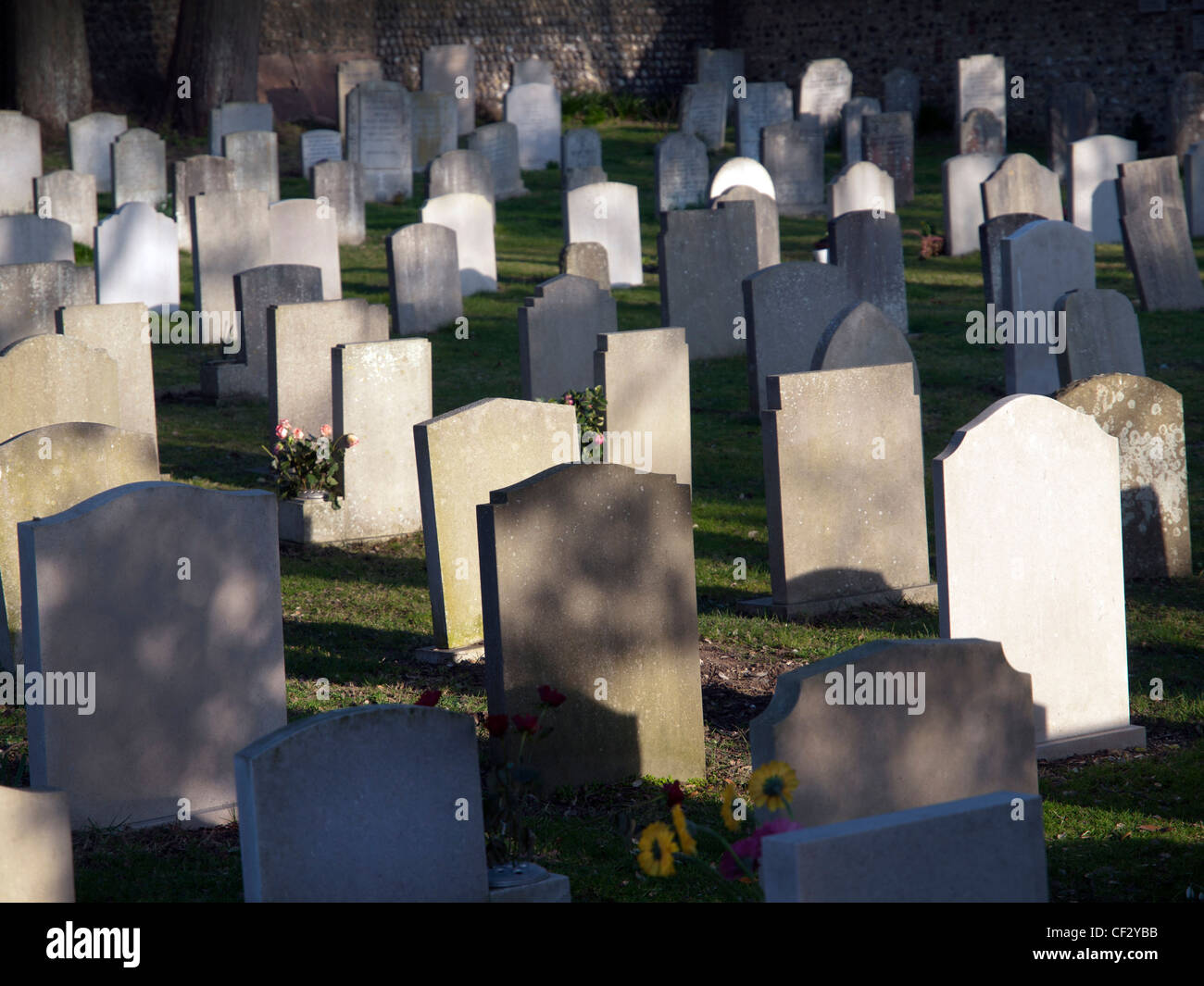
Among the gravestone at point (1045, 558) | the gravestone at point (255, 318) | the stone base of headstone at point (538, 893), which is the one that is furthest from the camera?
the gravestone at point (255, 318)

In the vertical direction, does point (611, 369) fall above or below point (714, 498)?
above

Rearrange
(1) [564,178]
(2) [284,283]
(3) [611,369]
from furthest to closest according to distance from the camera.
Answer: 1. (1) [564,178]
2. (2) [284,283]
3. (3) [611,369]

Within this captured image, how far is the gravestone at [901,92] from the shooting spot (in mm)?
27719

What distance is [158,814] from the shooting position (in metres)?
5.06

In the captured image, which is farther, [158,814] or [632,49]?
[632,49]

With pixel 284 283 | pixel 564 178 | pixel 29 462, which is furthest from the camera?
pixel 564 178

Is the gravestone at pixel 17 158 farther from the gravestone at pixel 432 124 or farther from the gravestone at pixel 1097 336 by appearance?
the gravestone at pixel 1097 336

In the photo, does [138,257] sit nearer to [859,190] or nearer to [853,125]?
[859,190]

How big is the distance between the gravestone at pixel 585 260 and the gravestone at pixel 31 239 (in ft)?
15.0

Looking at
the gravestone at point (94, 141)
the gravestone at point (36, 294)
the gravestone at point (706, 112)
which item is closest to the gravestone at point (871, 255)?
the gravestone at point (36, 294)

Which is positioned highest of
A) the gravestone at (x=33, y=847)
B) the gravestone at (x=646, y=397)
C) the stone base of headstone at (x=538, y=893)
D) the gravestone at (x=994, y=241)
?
the gravestone at (x=994, y=241)
